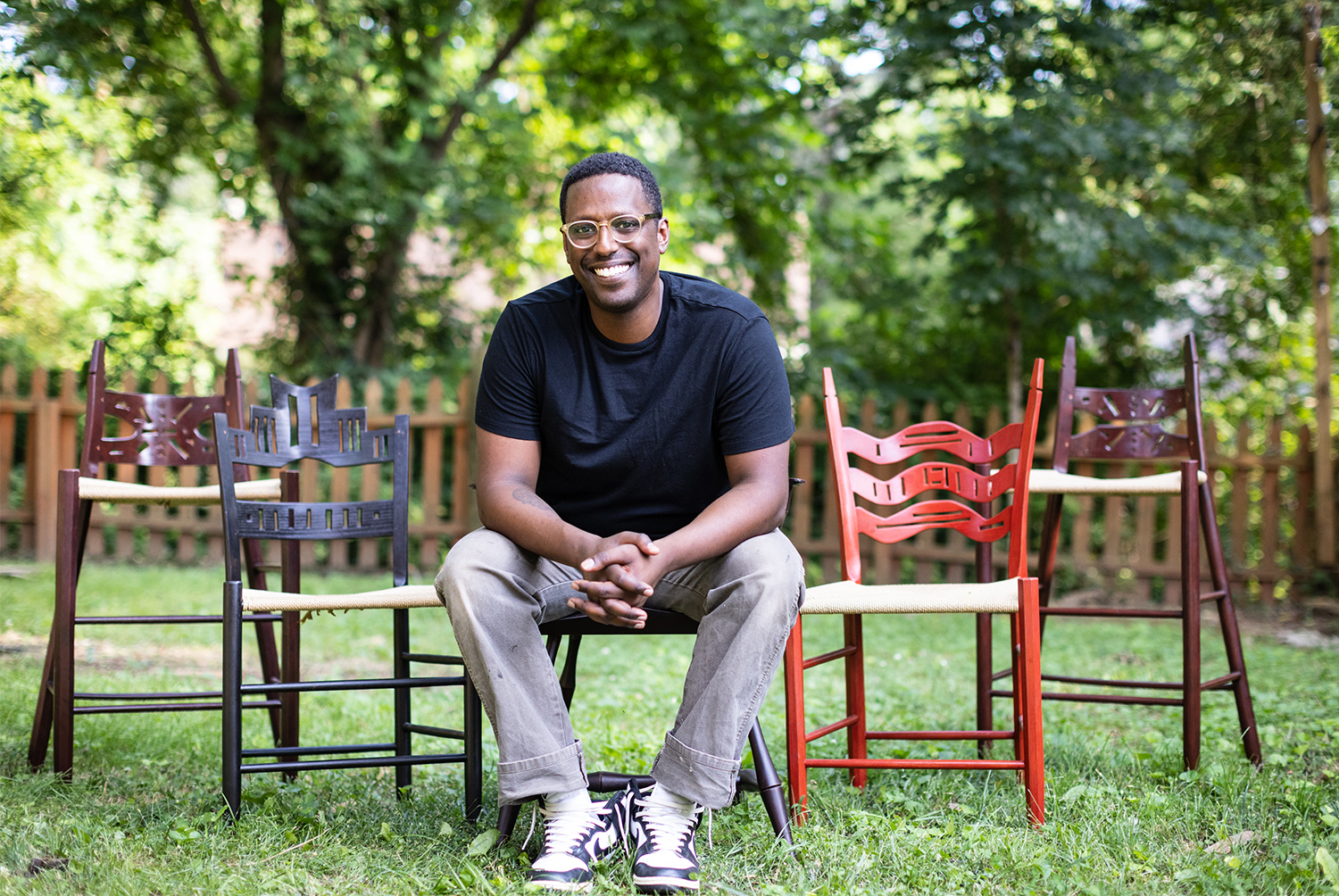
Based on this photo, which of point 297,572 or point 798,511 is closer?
point 297,572

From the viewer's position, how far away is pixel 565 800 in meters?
2.40

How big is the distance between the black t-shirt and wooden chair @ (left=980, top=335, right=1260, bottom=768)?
3.83ft

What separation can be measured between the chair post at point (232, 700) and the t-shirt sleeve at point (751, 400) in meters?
1.33

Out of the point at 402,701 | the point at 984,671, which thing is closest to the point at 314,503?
the point at 402,701

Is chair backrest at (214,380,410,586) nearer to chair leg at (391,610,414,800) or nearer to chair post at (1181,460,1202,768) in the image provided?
chair leg at (391,610,414,800)

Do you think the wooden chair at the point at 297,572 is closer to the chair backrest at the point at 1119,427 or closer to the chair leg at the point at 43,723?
the chair leg at the point at 43,723

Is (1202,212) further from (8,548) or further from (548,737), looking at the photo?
(8,548)

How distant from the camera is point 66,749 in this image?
3.05m

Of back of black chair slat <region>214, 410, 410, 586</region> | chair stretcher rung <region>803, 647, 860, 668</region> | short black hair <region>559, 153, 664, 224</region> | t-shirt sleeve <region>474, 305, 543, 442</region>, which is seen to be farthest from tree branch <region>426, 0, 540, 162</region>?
chair stretcher rung <region>803, 647, 860, 668</region>

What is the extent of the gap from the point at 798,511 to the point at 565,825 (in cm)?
569

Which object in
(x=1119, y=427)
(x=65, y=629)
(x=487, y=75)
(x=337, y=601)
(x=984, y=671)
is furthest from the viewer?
(x=487, y=75)

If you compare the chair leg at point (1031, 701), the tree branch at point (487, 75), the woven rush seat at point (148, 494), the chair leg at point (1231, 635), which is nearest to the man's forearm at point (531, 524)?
the woven rush seat at point (148, 494)

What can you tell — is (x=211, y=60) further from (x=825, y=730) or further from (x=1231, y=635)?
(x=1231, y=635)

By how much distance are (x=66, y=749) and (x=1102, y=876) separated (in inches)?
113
